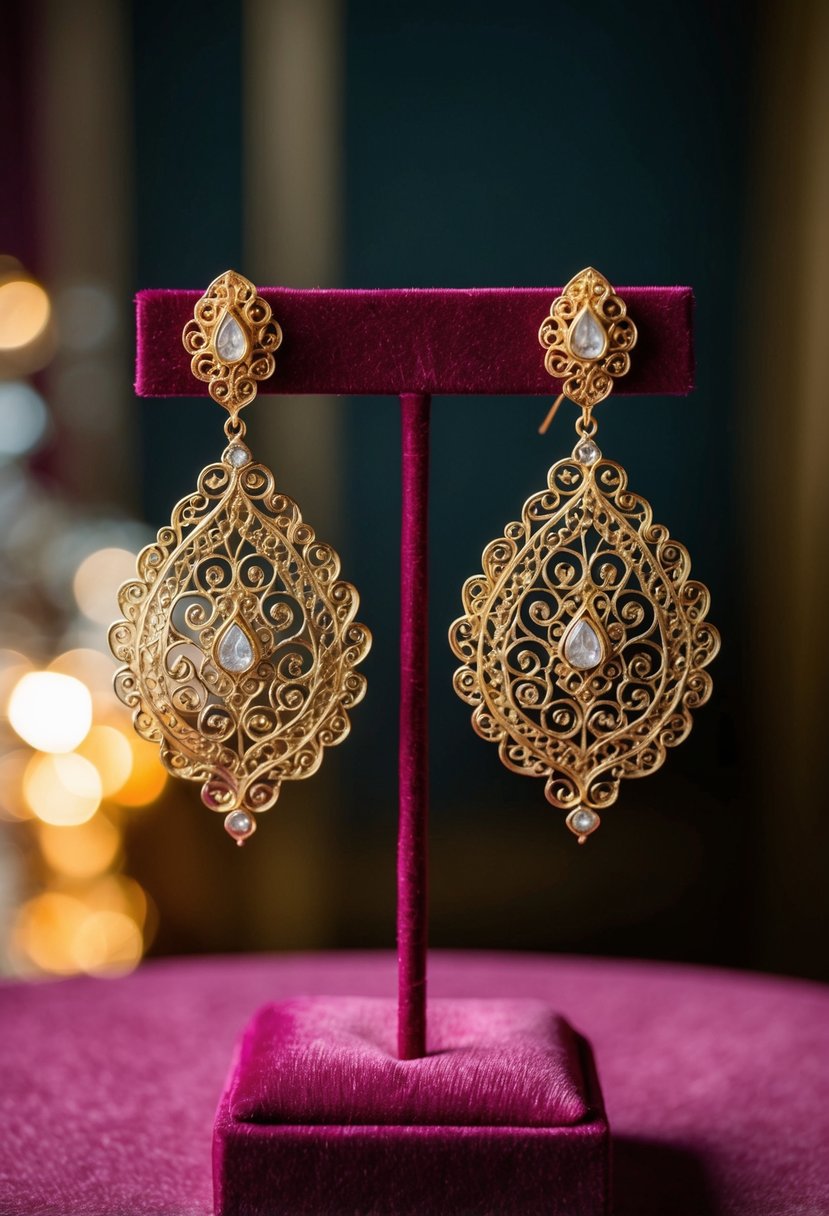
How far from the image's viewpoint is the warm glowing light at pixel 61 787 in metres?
1.98

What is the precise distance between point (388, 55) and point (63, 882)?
127 cm

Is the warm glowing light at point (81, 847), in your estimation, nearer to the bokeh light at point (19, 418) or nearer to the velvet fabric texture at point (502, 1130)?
the bokeh light at point (19, 418)

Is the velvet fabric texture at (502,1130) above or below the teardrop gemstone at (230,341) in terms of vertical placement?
below

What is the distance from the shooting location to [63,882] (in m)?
2.08

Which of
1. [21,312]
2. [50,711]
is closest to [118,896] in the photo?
[50,711]

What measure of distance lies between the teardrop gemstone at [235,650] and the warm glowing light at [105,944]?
1.39m

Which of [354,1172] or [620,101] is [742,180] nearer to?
[620,101]

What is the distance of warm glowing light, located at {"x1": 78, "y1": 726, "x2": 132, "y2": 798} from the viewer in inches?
77.7

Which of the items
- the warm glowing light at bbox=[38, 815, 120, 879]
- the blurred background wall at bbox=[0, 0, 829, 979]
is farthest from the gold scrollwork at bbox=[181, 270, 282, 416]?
the warm glowing light at bbox=[38, 815, 120, 879]

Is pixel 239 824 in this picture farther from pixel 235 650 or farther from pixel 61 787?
pixel 61 787

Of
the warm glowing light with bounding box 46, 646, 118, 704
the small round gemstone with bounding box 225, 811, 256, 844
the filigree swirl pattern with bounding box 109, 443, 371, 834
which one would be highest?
the filigree swirl pattern with bounding box 109, 443, 371, 834

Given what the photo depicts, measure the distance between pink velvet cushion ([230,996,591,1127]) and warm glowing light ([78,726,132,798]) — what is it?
3.77 ft

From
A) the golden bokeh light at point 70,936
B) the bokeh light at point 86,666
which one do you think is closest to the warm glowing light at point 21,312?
the bokeh light at point 86,666

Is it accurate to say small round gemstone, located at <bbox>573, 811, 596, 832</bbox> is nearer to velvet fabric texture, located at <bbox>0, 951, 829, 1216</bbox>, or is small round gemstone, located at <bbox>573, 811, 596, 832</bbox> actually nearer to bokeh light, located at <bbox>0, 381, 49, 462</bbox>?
velvet fabric texture, located at <bbox>0, 951, 829, 1216</bbox>
